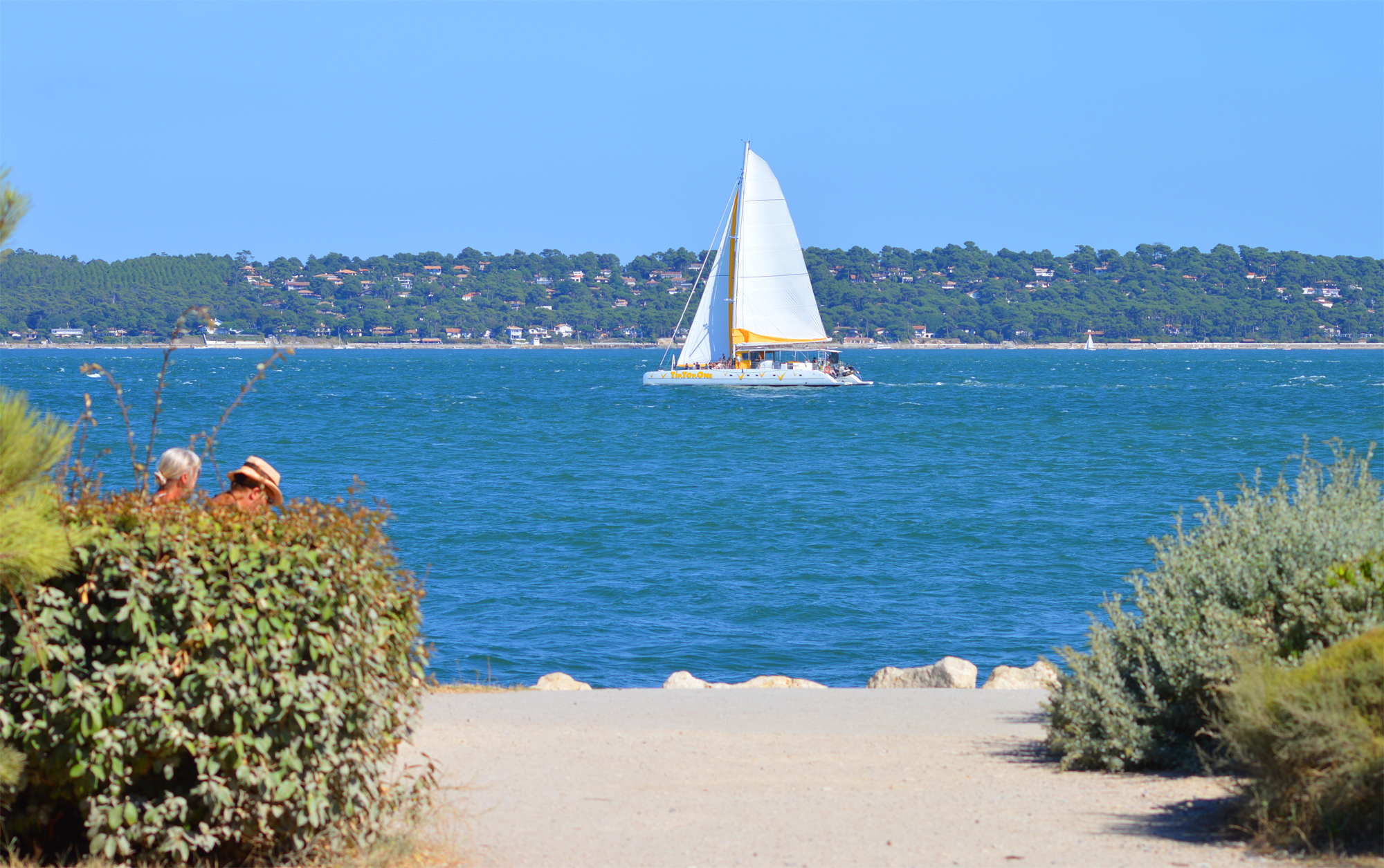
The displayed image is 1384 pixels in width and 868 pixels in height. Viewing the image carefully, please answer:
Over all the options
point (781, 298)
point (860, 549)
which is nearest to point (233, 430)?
point (781, 298)

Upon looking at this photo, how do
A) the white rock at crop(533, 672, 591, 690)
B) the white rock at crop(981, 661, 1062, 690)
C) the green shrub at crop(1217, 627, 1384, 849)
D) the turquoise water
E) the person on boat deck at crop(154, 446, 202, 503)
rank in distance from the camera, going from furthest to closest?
the turquoise water < the white rock at crop(533, 672, 591, 690) < the white rock at crop(981, 661, 1062, 690) < the person on boat deck at crop(154, 446, 202, 503) < the green shrub at crop(1217, 627, 1384, 849)

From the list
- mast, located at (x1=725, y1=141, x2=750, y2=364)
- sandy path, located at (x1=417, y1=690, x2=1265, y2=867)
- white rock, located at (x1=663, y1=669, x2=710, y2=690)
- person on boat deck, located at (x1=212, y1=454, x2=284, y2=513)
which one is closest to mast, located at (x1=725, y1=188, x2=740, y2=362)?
mast, located at (x1=725, y1=141, x2=750, y2=364)

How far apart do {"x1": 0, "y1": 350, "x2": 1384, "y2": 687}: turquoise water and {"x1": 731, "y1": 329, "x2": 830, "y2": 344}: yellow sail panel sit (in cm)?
310

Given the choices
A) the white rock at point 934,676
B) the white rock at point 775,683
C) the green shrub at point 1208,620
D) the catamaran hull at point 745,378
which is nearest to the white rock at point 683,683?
the white rock at point 775,683

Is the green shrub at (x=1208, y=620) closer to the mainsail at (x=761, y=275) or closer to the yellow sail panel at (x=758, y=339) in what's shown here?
the mainsail at (x=761, y=275)

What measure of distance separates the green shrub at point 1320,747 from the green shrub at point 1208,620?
3.03ft

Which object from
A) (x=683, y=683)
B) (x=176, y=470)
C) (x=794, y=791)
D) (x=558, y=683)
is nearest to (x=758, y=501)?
(x=683, y=683)

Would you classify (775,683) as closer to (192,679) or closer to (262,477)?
(262,477)

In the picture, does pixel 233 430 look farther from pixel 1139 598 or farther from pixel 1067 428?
pixel 1139 598

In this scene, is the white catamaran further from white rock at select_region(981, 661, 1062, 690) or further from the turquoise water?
white rock at select_region(981, 661, 1062, 690)

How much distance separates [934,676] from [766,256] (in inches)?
2278

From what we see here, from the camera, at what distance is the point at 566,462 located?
1532 inches

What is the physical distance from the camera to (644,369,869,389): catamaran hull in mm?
72062

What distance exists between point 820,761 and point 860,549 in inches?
645
